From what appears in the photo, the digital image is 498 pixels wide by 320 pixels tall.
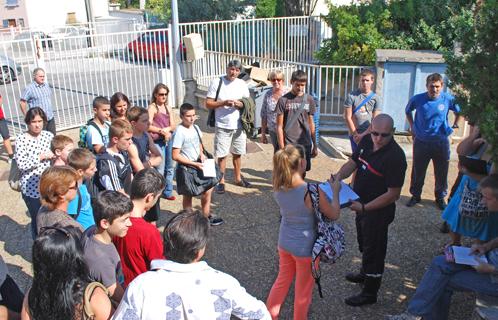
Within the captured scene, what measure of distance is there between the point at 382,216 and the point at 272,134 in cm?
260

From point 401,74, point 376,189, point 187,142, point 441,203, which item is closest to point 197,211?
point 376,189

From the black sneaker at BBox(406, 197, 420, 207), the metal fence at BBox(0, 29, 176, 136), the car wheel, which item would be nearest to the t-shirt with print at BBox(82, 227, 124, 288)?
the black sneaker at BBox(406, 197, 420, 207)

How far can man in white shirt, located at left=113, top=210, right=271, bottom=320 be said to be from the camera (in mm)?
2238

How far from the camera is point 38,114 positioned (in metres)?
5.16

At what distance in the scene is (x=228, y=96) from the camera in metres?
6.71

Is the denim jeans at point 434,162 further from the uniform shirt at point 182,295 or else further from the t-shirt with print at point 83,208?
the uniform shirt at point 182,295

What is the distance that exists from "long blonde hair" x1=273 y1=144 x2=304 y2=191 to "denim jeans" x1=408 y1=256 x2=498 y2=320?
1379mm

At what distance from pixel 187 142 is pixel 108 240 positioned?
7.83 feet

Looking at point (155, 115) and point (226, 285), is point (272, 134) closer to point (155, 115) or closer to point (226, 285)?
point (155, 115)

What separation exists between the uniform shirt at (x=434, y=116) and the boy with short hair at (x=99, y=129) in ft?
12.5

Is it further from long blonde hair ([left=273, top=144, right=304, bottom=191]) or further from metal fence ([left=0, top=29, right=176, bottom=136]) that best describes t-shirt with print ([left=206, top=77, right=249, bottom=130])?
metal fence ([left=0, top=29, right=176, bottom=136])

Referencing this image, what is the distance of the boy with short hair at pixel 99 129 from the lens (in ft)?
16.5

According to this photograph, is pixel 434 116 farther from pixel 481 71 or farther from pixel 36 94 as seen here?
pixel 36 94

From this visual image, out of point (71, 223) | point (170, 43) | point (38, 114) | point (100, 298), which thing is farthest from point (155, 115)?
point (170, 43)
